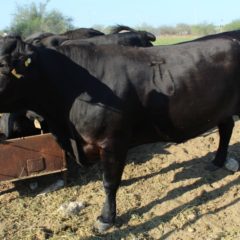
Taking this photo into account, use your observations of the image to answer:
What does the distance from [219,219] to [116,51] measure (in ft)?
6.24

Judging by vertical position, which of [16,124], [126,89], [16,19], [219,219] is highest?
[126,89]

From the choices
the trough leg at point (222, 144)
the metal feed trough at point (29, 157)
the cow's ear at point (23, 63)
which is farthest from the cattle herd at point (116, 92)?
the trough leg at point (222, 144)

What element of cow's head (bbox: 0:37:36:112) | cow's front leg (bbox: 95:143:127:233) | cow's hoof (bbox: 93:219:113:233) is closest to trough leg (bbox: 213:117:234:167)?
cow's front leg (bbox: 95:143:127:233)

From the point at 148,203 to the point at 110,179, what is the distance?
0.66 meters

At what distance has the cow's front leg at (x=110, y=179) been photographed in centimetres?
387

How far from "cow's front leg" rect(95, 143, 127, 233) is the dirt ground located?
92 millimetres

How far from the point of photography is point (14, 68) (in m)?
3.23

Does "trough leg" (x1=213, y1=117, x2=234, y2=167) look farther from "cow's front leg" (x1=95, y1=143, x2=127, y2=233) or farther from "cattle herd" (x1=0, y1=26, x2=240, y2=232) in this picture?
"cow's front leg" (x1=95, y1=143, x2=127, y2=233)

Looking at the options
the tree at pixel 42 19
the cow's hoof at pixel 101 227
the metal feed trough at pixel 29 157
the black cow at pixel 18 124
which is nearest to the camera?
the cow's hoof at pixel 101 227

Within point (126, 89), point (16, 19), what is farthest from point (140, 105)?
point (16, 19)

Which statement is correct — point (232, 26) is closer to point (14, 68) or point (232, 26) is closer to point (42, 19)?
point (42, 19)

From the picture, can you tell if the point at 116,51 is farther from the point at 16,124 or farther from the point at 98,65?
the point at 16,124

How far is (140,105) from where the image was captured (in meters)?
3.84

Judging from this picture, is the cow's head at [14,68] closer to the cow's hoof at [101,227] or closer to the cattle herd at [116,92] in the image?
the cattle herd at [116,92]
